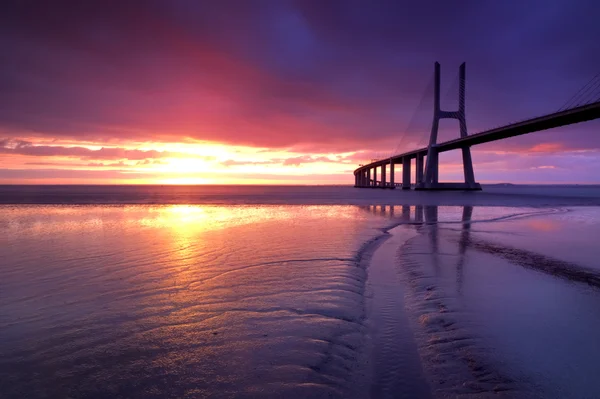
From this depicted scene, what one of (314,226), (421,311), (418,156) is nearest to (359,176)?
(418,156)

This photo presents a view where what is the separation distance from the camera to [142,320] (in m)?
4.53

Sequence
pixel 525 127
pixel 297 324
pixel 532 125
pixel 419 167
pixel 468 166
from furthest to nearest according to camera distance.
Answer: pixel 419 167
pixel 468 166
pixel 525 127
pixel 532 125
pixel 297 324

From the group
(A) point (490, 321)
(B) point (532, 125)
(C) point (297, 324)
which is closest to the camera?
(C) point (297, 324)

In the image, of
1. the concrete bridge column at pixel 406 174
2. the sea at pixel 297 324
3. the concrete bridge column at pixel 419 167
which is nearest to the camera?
the sea at pixel 297 324

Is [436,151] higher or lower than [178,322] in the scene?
higher

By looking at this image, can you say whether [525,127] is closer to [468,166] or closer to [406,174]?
[468,166]

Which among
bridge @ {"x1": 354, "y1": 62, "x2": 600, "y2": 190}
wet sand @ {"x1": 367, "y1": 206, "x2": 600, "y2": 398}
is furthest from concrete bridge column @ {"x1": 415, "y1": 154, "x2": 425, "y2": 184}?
wet sand @ {"x1": 367, "y1": 206, "x2": 600, "y2": 398}

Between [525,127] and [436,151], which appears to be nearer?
[525,127]

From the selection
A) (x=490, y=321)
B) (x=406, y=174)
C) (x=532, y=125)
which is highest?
(x=532, y=125)

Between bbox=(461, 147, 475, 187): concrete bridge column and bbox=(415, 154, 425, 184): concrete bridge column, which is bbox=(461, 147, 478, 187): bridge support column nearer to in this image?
bbox=(461, 147, 475, 187): concrete bridge column

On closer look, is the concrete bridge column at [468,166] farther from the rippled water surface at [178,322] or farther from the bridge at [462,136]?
the rippled water surface at [178,322]

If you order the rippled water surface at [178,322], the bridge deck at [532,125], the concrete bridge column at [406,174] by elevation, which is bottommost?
the rippled water surface at [178,322]

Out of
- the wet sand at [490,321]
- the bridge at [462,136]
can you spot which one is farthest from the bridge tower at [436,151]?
the wet sand at [490,321]

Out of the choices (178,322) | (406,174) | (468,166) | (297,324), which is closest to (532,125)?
(468,166)
